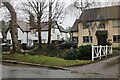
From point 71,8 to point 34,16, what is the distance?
9.51m

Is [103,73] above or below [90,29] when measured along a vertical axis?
below

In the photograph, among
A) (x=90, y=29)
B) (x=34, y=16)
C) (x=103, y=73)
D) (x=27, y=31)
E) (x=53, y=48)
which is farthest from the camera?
(x=27, y=31)

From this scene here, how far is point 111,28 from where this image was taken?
4772 centimetres

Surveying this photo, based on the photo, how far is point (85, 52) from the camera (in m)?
21.4

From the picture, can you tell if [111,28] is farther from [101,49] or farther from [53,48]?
[101,49]

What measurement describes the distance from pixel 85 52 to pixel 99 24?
93.5 feet

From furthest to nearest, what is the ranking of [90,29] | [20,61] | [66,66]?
[90,29] < [20,61] < [66,66]

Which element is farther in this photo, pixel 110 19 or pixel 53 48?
pixel 110 19

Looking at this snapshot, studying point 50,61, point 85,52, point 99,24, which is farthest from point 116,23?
point 50,61

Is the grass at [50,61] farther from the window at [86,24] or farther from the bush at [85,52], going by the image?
the window at [86,24]

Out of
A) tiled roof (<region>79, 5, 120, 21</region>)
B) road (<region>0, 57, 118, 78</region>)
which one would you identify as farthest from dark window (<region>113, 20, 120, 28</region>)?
road (<region>0, 57, 118, 78</region>)

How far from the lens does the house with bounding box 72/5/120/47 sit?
47.2 metres

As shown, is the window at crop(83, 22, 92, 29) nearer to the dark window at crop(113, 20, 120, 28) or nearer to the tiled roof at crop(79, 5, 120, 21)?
the tiled roof at crop(79, 5, 120, 21)

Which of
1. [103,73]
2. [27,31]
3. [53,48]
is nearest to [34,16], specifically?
[53,48]
